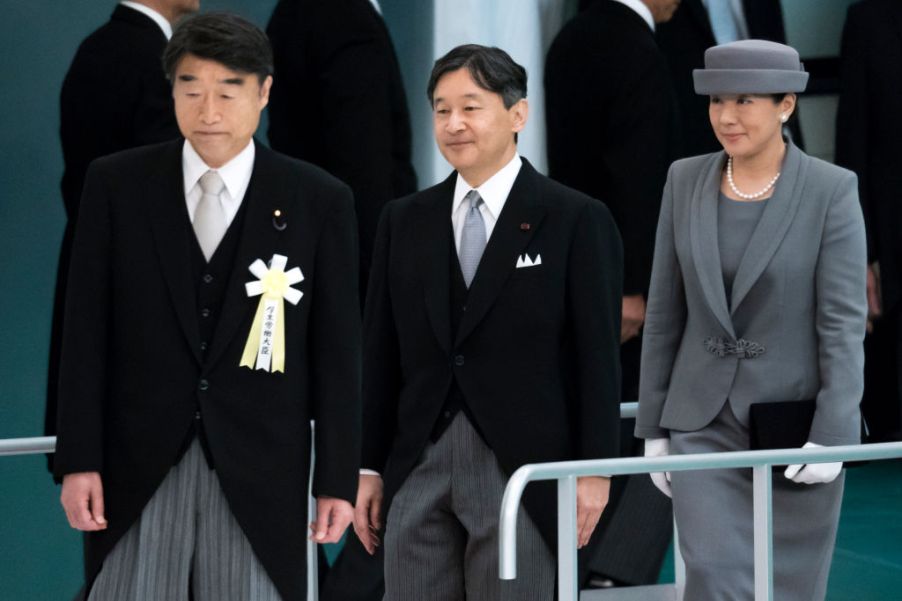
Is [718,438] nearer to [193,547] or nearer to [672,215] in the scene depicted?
[672,215]

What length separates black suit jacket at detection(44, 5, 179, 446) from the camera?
5.14m

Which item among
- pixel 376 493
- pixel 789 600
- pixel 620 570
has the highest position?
pixel 376 493

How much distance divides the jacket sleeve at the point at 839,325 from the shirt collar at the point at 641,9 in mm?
2206

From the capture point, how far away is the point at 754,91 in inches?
148

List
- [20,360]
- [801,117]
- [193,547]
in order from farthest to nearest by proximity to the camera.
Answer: [801,117], [20,360], [193,547]

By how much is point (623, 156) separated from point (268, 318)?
9.07 ft

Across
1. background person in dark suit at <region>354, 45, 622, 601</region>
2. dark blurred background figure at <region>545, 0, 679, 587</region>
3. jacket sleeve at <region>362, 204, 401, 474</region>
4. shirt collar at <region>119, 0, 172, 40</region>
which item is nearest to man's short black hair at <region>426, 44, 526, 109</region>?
background person in dark suit at <region>354, 45, 622, 601</region>

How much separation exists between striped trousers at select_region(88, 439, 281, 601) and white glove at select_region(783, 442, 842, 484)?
129 cm

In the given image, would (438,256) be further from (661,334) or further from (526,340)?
(661,334)

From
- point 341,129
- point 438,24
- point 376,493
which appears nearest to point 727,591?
point 376,493

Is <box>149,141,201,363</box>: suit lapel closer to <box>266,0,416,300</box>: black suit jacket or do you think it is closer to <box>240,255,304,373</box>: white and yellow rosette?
<box>240,255,304,373</box>: white and yellow rosette

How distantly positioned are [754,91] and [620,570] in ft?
7.22

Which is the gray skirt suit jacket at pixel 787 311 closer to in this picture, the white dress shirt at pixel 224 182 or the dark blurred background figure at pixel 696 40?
the white dress shirt at pixel 224 182

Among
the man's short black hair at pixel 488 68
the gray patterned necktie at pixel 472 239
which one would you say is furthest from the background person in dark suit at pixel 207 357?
the man's short black hair at pixel 488 68
